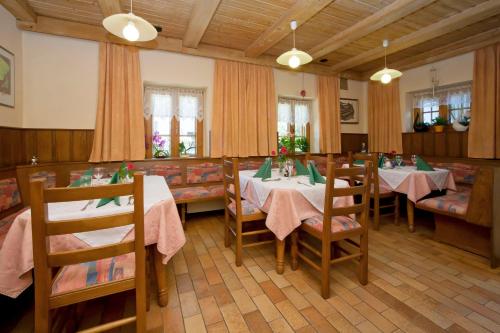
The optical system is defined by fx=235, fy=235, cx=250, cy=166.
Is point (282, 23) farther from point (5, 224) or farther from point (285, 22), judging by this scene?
point (5, 224)

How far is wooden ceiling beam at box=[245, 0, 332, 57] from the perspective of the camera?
8.64 feet

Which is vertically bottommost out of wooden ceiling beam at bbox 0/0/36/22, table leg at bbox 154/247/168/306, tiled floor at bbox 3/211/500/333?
tiled floor at bbox 3/211/500/333

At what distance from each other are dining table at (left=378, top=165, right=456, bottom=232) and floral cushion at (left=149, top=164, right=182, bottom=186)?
9.86 ft

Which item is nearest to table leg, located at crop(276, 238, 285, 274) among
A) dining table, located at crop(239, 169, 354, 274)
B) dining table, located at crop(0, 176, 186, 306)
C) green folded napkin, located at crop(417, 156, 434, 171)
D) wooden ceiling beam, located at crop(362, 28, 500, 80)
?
dining table, located at crop(239, 169, 354, 274)

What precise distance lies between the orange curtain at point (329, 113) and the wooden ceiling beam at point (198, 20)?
8.85 feet

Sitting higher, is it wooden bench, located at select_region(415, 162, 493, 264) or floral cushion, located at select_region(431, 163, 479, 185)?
floral cushion, located at select_region(431, 163, 479, 185)

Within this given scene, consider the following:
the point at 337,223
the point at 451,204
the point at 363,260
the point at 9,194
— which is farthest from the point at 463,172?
the point at 9,194

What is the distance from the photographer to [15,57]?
9.21ft

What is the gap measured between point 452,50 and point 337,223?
4073 millimetres

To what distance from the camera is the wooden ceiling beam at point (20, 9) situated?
2.53 m

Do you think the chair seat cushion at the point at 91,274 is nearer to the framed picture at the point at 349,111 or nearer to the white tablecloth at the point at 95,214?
the white tablecloth at the point at 95,214

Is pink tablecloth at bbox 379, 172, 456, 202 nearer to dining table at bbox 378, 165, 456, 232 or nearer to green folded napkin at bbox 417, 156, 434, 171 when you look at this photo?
dining table at bbox 378, 165, 456, 232

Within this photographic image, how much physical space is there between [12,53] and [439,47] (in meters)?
6.18

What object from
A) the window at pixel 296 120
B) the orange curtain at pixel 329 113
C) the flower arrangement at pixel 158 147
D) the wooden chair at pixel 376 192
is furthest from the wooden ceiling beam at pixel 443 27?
the flower arrangement at pixel 158 147
